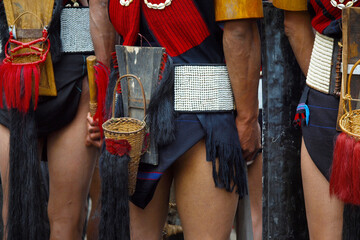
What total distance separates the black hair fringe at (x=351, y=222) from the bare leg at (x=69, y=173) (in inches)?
55.0

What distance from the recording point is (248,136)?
2922 mm

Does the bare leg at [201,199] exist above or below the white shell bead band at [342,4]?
below

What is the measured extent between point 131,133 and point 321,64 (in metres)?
0.75

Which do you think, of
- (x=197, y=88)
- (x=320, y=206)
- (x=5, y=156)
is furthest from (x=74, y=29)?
(x=320, y=206)

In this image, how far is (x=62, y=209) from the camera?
11.7 feet

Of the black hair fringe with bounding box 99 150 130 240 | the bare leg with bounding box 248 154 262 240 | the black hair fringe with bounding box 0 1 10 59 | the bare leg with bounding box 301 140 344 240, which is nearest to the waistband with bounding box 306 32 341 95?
the bare leg with bounding box 301 140 344 240

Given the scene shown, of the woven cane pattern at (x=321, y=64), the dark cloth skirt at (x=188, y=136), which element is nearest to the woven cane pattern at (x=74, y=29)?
the dark cloth skirt at (x=188, y=136)

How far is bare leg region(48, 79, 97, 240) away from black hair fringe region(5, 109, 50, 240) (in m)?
0.14

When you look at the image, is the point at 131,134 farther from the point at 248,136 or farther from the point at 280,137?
the point at 280,137

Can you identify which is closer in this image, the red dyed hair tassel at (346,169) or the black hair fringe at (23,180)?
the red dyed hair tassel at (346,169)

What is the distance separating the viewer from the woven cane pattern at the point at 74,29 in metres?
3.47

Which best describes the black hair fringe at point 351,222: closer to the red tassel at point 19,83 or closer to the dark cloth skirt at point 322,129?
the dark cloth skirt at point 322,129

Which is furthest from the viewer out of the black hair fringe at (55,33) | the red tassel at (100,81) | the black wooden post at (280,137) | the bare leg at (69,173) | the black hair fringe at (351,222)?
the bare leg at (69,173)

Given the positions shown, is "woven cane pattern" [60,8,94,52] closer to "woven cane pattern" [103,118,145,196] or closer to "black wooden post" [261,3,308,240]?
"woven cane pattern" [103,118,145,196]
